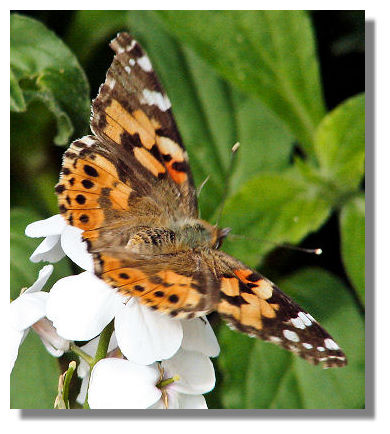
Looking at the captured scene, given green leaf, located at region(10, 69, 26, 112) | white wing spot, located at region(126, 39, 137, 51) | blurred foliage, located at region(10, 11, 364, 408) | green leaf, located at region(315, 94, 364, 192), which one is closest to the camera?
white wing spot, located at region(126, 39, 137, 51)

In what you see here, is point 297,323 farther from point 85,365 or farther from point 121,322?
point 85,365

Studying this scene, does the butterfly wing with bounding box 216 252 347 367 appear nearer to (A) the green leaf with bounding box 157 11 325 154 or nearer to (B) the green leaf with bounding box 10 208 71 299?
(B) the green leaf with bounding box 10 208 71 299

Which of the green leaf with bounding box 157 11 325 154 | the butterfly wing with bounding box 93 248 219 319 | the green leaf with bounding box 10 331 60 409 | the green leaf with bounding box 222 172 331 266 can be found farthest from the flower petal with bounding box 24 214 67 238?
the green leaf with bounding box 157 11 325 154

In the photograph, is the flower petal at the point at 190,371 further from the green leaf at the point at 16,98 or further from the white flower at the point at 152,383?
the green leaf at the point at 16,98

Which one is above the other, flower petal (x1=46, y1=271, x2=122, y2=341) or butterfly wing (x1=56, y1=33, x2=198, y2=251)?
butterfly wing (x1=56, y1=33, x2=198, y2=251)

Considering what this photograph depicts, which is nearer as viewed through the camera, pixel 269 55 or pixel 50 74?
pixel 50 74

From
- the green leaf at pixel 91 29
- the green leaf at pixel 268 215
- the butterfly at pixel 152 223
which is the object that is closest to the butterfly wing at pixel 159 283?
the butterfly at pixel 152 223

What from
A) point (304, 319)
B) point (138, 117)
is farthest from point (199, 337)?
point (138, 117)
